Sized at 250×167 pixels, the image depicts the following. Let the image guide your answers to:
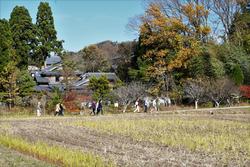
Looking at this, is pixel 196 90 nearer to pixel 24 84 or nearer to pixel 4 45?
pixel 24 84

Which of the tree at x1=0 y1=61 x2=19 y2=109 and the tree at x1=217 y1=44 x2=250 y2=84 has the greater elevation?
the tree at x1=217 y1=44 x2=250 y2=84

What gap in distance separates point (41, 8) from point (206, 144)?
150 feet

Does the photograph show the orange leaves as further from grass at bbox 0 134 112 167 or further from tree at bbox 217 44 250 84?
grass at bbox 0 134 112 167

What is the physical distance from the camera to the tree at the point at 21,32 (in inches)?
1940

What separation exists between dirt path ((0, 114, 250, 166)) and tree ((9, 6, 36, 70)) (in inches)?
1200

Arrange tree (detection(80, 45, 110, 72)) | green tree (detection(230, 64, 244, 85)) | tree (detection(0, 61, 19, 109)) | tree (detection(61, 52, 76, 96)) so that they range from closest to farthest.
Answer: tree (detection(0, 61, 19, 109))
green tree (detection(230, 64, 244, 85))
tree (detection(61, 52, 76, 96))
tree (detection(80, 45, 110, 72))

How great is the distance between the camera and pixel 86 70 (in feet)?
221

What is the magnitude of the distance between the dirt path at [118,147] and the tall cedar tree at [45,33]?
36979 mm

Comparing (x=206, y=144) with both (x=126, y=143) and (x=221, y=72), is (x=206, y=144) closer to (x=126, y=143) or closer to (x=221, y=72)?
(x=126, y=143)

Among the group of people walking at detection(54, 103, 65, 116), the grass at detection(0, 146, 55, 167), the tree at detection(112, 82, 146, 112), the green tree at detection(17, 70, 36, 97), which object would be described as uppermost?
the green tree at detection(17, 70, 36, 97)

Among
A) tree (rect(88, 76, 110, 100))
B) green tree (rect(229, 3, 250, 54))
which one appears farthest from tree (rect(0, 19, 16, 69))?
green tree (rect(229, 3, 250, 54))

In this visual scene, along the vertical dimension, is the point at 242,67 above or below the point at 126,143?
above

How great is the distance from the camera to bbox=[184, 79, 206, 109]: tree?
126ft

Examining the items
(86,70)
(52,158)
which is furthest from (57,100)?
(86,70)
